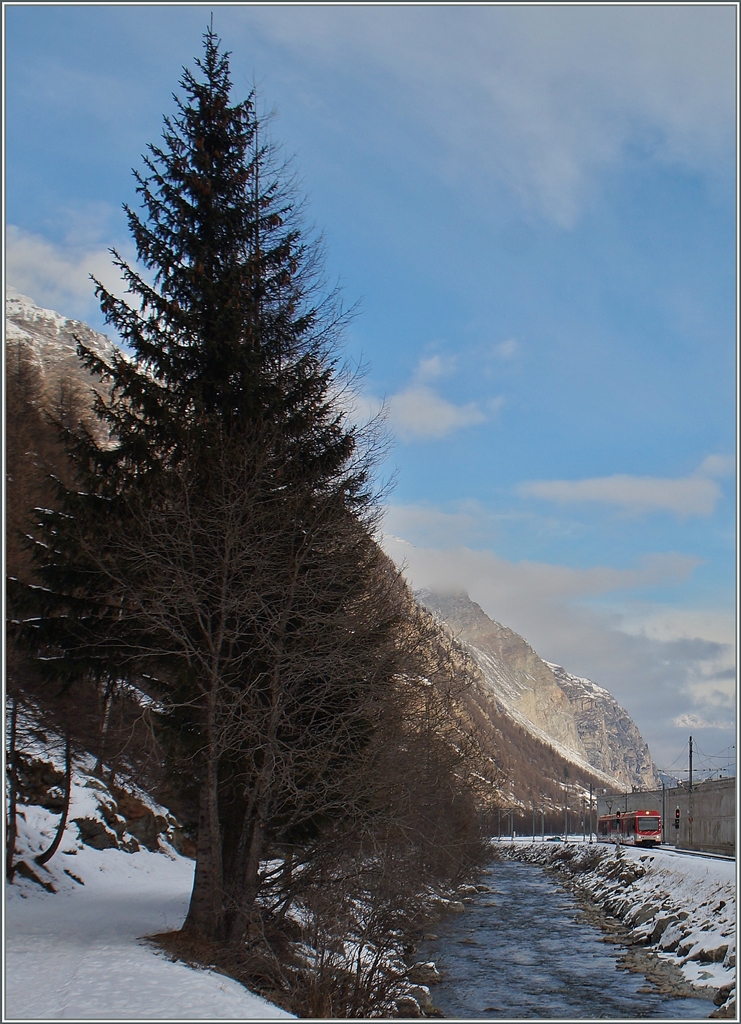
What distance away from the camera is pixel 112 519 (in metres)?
15.7

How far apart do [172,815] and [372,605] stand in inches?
843

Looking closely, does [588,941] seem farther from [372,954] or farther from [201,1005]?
[201,1005]

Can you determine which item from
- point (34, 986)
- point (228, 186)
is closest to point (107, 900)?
point (34, 986)

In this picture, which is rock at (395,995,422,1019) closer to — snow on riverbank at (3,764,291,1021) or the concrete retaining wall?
snow on riverbank at (3,764,291,1021)

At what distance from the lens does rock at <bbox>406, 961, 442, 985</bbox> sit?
21398 millimetres

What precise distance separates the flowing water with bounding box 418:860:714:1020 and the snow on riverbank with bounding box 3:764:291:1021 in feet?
27.3

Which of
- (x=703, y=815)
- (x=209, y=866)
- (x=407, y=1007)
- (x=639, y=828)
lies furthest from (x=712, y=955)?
(x=639, y=828)

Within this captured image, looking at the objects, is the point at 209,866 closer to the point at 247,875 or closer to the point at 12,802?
the point at 247,875

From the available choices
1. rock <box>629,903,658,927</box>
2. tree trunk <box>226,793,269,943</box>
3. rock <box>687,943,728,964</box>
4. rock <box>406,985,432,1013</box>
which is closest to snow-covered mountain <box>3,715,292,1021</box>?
tree trunk <box>226,793,269,943</box>

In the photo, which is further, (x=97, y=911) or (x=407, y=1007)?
(x=97, y=911)

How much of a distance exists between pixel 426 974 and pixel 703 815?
37.2 metres

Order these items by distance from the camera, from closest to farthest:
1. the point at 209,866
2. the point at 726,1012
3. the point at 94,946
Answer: the point at 94,946 → the point at 209,866 → the point at 726,1012

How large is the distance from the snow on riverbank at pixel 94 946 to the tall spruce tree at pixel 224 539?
2.25 metres

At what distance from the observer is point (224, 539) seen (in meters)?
16.2
